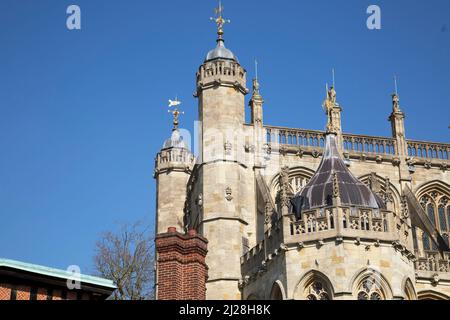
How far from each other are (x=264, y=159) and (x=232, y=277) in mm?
5751

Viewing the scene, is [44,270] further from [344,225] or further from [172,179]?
[172,179]

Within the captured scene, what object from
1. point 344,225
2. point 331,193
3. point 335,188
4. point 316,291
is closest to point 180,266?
point 316,291

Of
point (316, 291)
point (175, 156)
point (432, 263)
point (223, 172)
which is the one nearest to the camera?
point (316, 291)

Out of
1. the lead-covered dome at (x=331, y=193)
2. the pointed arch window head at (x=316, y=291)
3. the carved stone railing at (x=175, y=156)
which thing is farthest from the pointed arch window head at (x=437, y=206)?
the pointed arch window head at (x=316, y=291)

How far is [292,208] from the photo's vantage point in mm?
28141

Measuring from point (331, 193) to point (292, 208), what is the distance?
1355 millimetres

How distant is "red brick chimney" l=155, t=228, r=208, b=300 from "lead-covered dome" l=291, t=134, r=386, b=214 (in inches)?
361

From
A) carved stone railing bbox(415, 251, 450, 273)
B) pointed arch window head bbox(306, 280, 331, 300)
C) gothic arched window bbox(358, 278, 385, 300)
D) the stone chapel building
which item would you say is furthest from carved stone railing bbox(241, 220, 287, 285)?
carved stone railing bbox(415, 251, 450, 273)

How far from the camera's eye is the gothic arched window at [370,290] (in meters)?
26.4

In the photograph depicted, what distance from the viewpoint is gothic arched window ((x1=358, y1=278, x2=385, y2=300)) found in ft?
86.7

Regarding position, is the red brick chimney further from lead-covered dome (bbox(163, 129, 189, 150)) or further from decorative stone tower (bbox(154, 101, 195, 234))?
lead-covered dome (bbox(163, 129, 189, 150))

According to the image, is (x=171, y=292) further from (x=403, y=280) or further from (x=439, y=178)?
(x=439, y=178)
